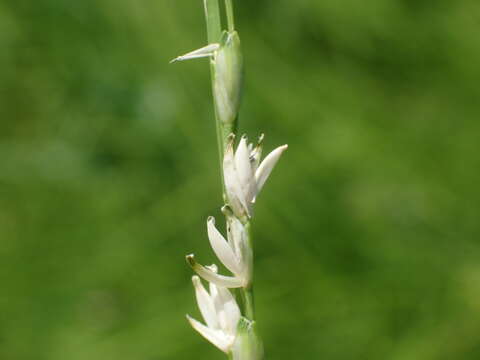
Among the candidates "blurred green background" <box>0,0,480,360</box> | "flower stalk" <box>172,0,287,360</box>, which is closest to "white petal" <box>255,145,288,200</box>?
"flower stalk" <box>172,0,287,360</box>

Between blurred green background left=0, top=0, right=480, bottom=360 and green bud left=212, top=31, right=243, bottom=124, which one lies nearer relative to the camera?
green bud left=212, top=31, right=243, bottom=124

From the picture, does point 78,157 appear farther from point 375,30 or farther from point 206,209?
point 375,30

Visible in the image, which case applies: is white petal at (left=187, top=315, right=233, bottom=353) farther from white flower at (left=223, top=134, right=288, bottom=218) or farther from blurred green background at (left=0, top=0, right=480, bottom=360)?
blurred green background at (left=0, top=0, right=480, bottom=360)

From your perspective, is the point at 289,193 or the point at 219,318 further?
the point at 289,193

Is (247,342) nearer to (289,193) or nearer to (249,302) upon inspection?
(249,302)

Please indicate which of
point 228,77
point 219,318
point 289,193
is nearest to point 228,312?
point 219,318

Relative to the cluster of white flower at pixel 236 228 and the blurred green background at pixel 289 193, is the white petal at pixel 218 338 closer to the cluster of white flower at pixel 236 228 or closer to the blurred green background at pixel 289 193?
the cluster of white flower at pixel 236 228

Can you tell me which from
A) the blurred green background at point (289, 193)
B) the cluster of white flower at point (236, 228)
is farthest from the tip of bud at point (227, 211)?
the blurred green background at point (289, 193)
